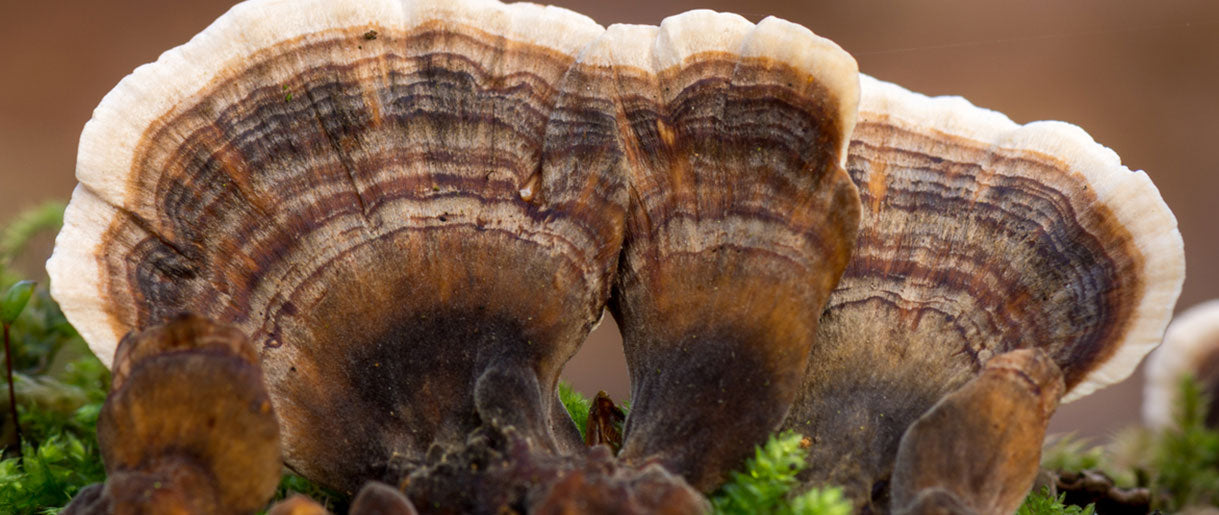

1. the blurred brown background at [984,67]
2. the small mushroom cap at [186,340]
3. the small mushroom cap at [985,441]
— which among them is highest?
the blurred brown background at [984,67]

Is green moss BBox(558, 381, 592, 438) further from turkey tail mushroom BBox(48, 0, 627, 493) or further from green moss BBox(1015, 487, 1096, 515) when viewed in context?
green moss BBox(1015, 487, 1096, 515)

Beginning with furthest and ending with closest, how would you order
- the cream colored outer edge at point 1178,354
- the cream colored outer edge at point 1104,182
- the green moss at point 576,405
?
the cream colored outer edge at point 1178,354 → the green moss at point 576,405 → the cream colored outer edge at point 1104,182

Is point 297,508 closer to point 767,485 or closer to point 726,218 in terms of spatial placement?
point 767,485

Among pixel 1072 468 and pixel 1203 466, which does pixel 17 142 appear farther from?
pixel 1203 466

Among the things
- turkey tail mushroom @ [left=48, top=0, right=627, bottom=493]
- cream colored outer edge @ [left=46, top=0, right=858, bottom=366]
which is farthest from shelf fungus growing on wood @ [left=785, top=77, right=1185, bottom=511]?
turkey tail mushroom @ [left=48, top=0, right=627, bottom=493]

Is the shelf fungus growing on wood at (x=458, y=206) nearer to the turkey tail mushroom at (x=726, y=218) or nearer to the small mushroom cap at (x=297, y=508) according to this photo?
the turkey tail mushroom at (x=726, y=218)

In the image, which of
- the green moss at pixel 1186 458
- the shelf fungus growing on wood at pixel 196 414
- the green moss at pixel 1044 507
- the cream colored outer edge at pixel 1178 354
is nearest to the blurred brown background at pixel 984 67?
the cream colored outer edge at pixel 1178 354

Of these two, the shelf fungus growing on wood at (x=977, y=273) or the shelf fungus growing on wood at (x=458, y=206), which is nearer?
the shelf fungus growing on wood at (x=458, y=206)
